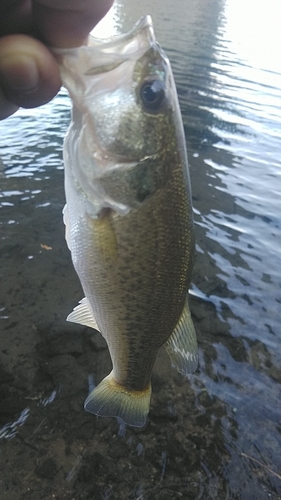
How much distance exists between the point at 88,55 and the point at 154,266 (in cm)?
98

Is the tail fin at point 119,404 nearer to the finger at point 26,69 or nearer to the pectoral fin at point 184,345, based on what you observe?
the pectoral fin at point 184,345

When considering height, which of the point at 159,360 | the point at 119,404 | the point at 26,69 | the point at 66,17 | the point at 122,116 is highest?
the point at 66,17

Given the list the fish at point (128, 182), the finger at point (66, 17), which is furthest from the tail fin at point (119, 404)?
the finger at point (66, 17)

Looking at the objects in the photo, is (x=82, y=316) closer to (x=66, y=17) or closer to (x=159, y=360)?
(x=66, y=17)

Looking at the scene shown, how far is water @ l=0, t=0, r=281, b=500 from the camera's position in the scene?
388 cm

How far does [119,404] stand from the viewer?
2.47m

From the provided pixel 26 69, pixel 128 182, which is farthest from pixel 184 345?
pixel 26 69

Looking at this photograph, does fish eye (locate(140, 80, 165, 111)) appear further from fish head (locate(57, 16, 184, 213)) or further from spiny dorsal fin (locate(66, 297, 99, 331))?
spiny dorsal fin (locate(66, 297, 99, 331))

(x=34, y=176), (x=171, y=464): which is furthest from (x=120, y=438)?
(x=34, y=176)

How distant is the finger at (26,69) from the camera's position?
1497 mm

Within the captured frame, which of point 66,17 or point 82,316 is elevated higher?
point 66,17

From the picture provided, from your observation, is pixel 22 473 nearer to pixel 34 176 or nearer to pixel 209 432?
A: pixel 209 432

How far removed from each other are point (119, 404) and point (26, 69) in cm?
187

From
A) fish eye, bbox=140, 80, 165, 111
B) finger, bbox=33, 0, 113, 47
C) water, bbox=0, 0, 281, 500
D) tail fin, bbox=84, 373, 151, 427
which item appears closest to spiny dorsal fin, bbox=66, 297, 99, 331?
tail fin, bbox=84, 373, 151, 427
